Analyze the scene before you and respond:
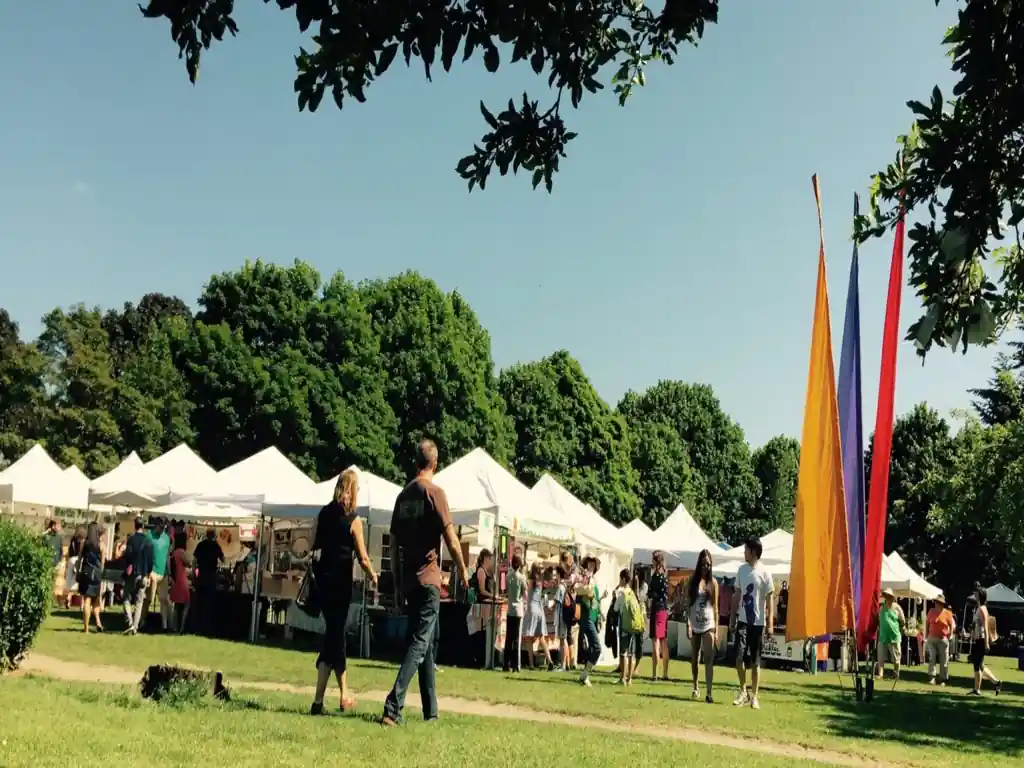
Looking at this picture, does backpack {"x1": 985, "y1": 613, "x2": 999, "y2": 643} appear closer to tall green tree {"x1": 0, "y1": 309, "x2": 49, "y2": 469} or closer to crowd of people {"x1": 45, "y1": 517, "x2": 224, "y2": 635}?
crowd of people {"x1": 45, "y1": 517, "x2": 224, "y2": 635}

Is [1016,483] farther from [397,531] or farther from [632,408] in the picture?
[632,408]

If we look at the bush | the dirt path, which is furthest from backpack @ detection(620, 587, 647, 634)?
the bush

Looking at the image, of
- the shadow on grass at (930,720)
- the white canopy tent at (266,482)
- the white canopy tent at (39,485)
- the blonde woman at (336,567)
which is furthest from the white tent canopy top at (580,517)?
the blonde woman at (336,567)

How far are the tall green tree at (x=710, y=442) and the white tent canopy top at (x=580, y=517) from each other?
38.9 meters

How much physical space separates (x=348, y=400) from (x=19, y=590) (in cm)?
3729

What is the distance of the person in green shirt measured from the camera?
63.6 feet

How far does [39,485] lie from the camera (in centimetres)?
2892

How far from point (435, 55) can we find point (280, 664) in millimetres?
11877

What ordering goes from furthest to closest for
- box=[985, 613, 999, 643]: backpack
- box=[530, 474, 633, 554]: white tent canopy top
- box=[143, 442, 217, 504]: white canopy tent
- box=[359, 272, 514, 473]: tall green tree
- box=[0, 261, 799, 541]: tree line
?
box=[359, 272, 514, 473]: tall green tree → box=[0, 261, 799, 541]: tree line → box=[143, 442, 217, 504]: white canopy tent → box=[530, 474, 633, 554]: white tent canopy top → box=[985, 613, 999, 643]: backpack

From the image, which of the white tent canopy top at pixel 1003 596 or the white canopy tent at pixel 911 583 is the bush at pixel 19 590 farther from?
the white tent canopy top at pixel 1003 596

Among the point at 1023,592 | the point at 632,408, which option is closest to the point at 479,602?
the point at 1023,592

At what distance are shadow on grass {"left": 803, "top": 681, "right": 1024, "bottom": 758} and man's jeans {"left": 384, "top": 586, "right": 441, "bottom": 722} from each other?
5.15 m

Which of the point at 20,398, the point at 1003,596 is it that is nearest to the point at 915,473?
the point at 1003,596

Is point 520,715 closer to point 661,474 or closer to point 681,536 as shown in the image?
point 681,536
